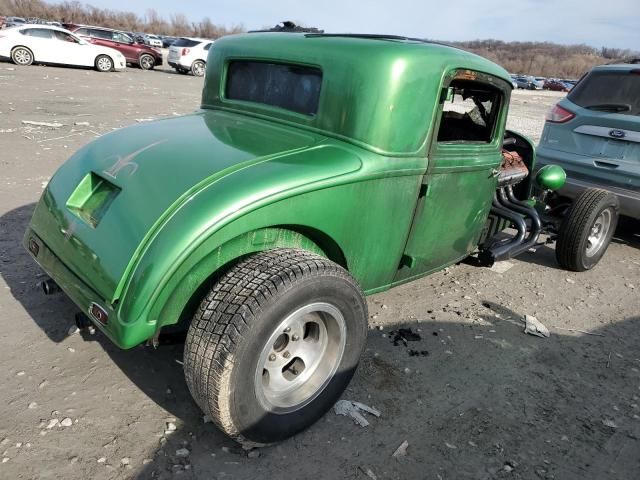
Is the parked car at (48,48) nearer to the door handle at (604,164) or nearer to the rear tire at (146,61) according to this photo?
the rear tire at (146,61)

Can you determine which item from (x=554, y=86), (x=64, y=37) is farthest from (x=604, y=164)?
(x=554, y=86)

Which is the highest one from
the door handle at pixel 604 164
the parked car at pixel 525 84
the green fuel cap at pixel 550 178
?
the parked car at pixel 525 84

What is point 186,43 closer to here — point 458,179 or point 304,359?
point 458,179

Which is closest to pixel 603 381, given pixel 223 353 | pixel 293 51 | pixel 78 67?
pixel 223 353

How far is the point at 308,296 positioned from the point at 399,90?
1.27 m

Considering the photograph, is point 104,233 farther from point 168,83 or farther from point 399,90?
point 168,83

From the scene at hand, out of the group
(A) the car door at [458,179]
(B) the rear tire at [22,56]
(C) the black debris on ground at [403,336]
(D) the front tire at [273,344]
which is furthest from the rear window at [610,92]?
(B) the rear tire at [22,56]

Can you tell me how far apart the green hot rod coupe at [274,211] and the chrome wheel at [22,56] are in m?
17.7

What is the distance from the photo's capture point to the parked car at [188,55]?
21.8 metres

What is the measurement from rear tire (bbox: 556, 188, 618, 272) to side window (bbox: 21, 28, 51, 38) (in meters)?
19.0

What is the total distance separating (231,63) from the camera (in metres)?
3.39

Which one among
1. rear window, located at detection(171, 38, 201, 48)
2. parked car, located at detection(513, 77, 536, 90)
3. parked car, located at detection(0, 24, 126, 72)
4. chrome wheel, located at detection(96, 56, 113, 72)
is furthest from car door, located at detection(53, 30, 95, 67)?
parked car, located at detection(513, 77, 536, 90)

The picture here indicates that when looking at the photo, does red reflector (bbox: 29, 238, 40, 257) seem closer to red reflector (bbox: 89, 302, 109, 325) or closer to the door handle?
red reflector (bbox: 89, 302, 109, 325)

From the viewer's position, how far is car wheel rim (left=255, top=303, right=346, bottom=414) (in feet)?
7.90
